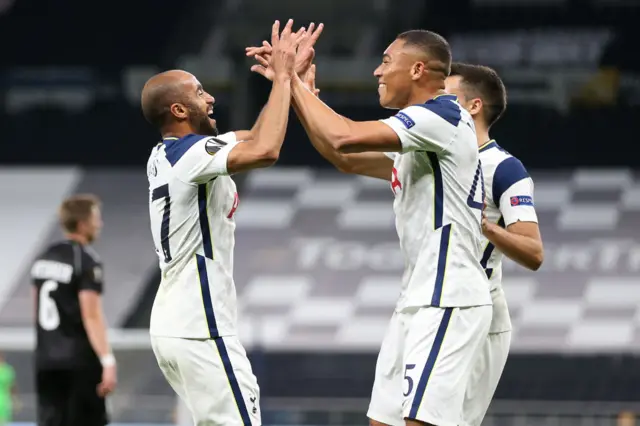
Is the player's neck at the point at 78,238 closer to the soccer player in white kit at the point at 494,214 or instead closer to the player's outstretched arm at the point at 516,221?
the soccer player in white kit at the point at 494,214

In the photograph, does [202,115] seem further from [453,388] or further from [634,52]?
[634,52]

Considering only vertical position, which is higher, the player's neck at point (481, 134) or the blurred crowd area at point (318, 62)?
the blurred crowd area at point (318, 62)

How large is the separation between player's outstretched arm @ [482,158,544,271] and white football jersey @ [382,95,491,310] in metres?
0.12

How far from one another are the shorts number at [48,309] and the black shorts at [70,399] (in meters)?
0.31

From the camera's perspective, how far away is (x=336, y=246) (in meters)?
17.1

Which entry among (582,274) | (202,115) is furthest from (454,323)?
(582,274)

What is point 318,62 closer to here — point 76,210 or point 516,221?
point 76,210

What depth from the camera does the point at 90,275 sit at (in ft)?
24.9

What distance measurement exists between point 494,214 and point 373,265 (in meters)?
11.7

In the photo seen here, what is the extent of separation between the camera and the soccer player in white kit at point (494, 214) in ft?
16.1

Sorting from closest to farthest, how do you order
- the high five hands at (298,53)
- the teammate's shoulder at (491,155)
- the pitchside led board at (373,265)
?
the high five hands at (298,53) → the teammate's shoulder at (491,155) → the pitchside led board at (373,265)

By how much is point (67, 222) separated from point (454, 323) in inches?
152

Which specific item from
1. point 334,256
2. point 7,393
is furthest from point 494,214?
point 334,256

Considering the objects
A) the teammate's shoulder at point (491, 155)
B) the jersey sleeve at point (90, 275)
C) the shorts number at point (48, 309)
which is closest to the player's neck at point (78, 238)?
the jersey sleeve at point (90, 275)
